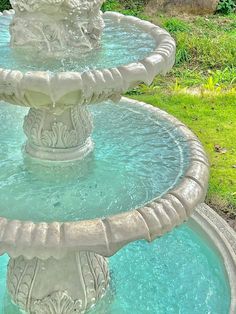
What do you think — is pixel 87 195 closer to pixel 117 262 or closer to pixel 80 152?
pixel 80 152

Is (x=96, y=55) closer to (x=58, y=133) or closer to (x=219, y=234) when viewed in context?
(x=58, y=133)

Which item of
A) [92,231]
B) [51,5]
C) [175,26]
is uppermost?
[51,5]

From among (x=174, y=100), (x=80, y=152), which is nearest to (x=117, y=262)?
(x=80, y=152)

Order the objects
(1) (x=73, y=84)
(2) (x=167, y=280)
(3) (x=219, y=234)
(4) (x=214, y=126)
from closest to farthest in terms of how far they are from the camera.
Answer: (1) (x=73, y=84) < (2) (x=167, y=280) < (3) (x=219, y=234) < (4) (x=214, y=126)

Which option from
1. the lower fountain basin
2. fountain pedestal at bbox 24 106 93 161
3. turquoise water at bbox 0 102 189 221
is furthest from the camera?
the lower fountain basin

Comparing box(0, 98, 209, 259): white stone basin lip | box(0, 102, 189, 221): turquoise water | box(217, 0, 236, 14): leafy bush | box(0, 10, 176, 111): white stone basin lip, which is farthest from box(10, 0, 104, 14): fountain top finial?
box(217, 0, 236, 14): leafy bush

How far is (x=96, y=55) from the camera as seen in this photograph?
2809 millimetres

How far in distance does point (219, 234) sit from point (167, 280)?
54cm

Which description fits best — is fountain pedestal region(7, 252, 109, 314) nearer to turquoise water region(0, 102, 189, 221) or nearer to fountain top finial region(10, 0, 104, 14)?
turquoise water region(0, 102, 189, 221)

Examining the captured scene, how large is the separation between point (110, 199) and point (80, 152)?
1.53ft

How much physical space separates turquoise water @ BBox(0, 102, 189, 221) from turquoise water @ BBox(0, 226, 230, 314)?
86 centimetres

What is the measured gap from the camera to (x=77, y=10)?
266 cm

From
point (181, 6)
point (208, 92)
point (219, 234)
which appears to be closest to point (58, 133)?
point (219, 234)

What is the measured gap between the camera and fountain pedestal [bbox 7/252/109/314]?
123 inches
